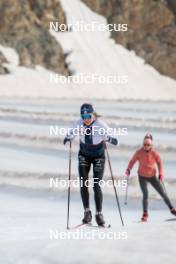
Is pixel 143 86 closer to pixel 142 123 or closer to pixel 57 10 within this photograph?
pixel 57 10

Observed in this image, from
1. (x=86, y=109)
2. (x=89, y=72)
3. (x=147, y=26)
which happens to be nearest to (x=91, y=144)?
(x=86, y=109)

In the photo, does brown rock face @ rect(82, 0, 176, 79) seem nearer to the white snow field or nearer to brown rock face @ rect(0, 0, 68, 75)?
the white snow field

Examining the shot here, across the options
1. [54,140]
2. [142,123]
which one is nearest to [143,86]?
[142,123]

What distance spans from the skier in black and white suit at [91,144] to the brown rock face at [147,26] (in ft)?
140

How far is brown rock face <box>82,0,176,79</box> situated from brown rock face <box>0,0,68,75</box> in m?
8.65

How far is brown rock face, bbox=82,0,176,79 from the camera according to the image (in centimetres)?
5012

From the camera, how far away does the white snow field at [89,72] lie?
36.2 metres

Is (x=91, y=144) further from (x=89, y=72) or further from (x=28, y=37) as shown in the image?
(x=28, y=37)

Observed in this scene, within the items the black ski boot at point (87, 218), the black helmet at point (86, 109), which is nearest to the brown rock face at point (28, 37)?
the black ski boot at point (87, 218)

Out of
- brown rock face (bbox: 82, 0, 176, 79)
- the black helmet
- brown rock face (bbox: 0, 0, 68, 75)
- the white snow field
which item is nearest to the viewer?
the black helmet

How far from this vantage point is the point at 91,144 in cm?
754

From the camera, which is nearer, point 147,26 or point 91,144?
point 91,144

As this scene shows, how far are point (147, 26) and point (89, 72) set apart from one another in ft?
49.2

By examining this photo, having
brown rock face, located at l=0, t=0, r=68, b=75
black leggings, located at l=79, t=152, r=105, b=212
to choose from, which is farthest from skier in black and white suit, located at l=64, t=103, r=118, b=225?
brown rock face, located at l=0, t=0, r=68, b=75
